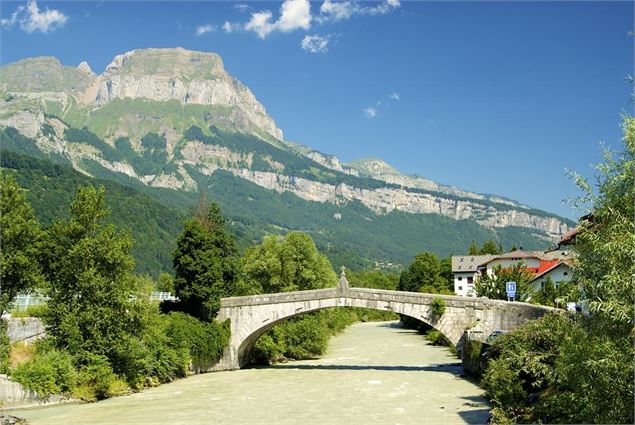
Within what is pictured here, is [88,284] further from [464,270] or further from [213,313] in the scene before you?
[464,270]

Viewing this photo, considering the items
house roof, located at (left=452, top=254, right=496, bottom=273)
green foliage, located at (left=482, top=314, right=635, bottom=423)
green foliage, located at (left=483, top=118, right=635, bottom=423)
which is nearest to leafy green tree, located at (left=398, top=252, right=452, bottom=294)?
house roof, located at (left=452, top=254, right=496, bottom=273)

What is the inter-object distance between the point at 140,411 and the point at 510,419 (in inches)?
655

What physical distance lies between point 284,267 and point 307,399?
26133 millimetres

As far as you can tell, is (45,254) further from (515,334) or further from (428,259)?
(428,259)

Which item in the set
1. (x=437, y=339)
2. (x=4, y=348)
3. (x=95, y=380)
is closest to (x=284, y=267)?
(x=437, y=339)

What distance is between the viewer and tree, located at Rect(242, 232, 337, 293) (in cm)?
6069

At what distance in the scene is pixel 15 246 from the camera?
114ft

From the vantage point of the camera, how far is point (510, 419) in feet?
86.1

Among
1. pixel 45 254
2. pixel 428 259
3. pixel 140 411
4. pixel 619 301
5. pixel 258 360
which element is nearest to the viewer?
pixel 619 301

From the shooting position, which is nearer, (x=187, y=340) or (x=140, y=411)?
(x=140, y=411)

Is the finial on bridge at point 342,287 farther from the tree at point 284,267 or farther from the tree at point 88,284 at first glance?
the tree at point 88,284

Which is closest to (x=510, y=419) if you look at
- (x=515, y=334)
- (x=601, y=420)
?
(x=515, y=334)

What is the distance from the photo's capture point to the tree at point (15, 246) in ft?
111

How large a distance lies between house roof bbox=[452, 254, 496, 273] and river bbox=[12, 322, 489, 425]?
64.3 meters
